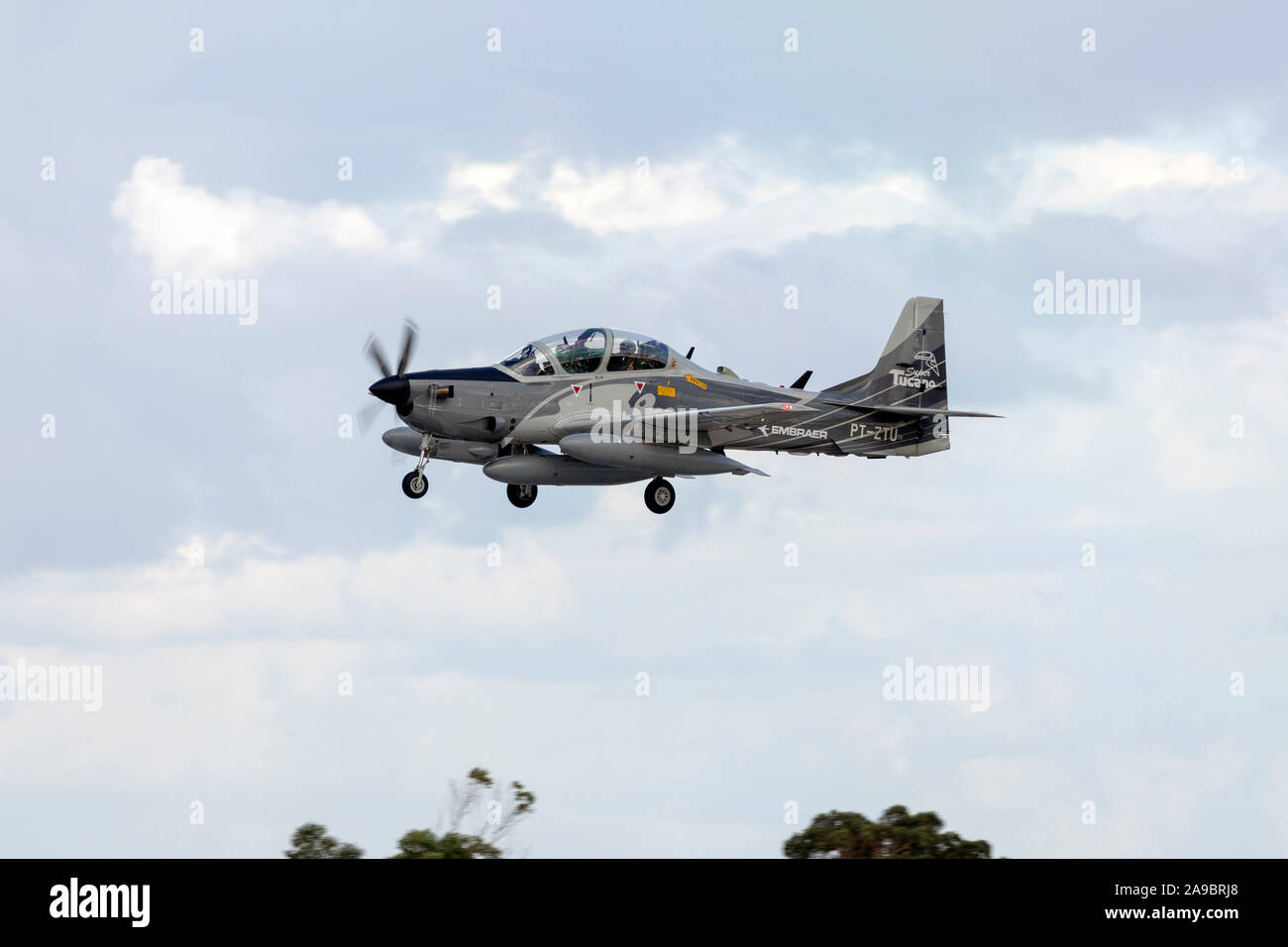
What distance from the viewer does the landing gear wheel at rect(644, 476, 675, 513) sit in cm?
3144

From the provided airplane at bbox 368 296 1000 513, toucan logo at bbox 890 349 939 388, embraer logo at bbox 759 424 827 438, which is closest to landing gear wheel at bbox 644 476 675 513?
airplane at bbox 368 296 1000 513

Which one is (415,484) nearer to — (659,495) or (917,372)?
(659,495)

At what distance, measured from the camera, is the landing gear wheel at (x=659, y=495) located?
3144cm

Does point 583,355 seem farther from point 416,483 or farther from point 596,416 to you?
point 416,483

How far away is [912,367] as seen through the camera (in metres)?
34.6

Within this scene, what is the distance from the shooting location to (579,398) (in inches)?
1183

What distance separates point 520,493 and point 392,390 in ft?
13.3

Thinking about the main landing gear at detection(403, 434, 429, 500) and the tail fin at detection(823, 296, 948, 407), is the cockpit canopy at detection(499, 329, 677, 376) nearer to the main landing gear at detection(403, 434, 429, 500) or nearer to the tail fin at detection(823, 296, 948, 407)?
the main landing gear at detection(403, 434, 429, 500)

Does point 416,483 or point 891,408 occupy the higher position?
point 891,408

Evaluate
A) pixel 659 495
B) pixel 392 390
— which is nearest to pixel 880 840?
pixel 659 495

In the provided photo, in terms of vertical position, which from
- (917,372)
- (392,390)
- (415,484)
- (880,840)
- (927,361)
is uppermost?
(927,361)

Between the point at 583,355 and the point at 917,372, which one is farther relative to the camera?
the point at 917,372
